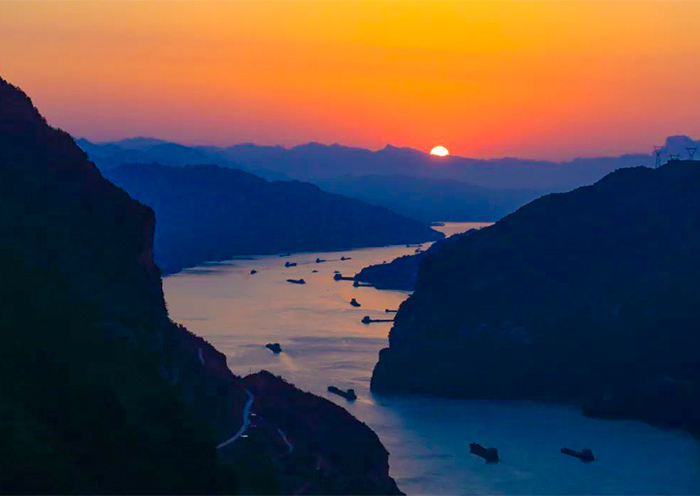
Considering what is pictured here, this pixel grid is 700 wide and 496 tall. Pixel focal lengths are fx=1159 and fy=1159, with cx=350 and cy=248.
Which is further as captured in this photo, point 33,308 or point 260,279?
point 260,279

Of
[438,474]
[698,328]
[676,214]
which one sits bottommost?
[438,474]

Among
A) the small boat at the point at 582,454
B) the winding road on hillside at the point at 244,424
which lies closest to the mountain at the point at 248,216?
the small boat at the point at 582,454

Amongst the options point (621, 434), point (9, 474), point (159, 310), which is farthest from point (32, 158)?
point (621, 434)

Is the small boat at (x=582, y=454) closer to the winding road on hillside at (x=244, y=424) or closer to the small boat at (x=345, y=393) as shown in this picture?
the small boat at (x=345, y=393)

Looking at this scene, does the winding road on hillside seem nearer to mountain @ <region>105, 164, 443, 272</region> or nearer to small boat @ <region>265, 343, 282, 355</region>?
small boat @ <region>265, 343, 282, 355</region>

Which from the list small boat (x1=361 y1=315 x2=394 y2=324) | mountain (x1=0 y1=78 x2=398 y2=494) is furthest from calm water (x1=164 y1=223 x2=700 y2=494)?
mountain (x1=0 y1=78 x2=398 y2=494)

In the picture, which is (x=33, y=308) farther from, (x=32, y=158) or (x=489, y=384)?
(x=489, y=384)

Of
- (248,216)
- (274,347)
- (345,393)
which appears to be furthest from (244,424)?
(248,216)
